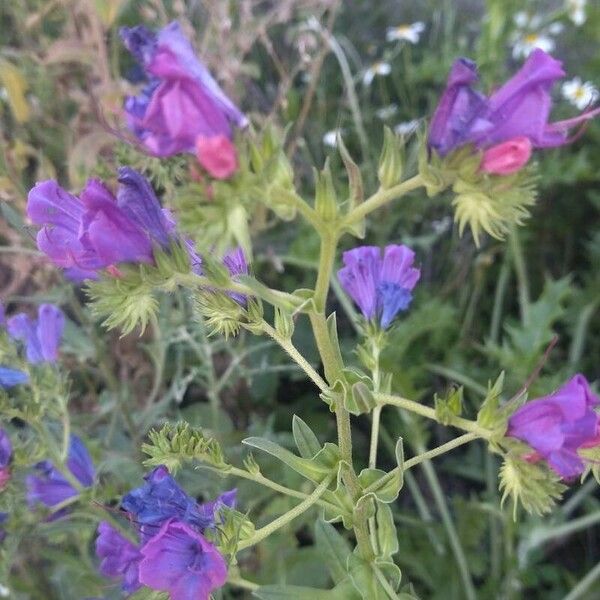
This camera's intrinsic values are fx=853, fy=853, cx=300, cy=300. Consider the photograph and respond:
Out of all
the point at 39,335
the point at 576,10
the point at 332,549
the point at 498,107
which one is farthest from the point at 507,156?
the point at 576,10

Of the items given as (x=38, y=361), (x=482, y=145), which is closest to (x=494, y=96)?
(x=482, y=145)

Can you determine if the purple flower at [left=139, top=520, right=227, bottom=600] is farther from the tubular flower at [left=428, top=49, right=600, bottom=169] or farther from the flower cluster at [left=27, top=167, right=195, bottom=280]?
the tubular flower at [left=428, top=49, right=600, bottom=169]

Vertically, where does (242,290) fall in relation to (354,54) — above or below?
above

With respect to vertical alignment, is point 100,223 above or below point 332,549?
above

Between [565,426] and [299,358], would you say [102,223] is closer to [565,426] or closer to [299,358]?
[299,358]

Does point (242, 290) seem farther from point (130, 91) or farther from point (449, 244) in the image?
point (449, 244)
